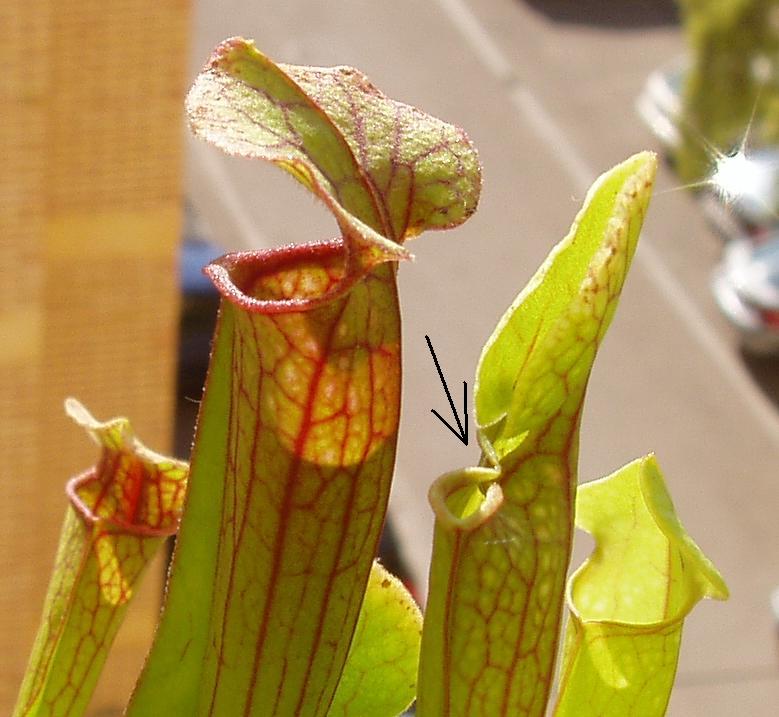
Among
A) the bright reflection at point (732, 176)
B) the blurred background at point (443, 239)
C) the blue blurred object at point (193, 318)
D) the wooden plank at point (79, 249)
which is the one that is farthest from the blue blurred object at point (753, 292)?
the bright reflection at point (732, 176)

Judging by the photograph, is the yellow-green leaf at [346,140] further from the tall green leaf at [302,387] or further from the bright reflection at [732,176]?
the bright reflection at [732,176]

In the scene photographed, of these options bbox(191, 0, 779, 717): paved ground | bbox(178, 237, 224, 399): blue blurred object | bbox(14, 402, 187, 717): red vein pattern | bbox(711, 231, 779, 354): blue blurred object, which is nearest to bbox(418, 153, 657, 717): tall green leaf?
bbox(14, 402, 187, 717): red vein pattern

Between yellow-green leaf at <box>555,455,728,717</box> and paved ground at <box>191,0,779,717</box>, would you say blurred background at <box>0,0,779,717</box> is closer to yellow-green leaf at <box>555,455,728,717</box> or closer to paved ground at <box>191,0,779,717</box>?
paved ground at <box>191,0,779,717</box>

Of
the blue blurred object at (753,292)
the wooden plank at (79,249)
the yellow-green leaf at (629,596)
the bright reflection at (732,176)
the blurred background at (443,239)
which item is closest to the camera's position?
the yellow-green leaf at (629,596)

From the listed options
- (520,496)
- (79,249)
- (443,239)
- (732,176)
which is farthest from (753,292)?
(520,496)

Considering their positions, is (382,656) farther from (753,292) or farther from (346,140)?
(753,292)

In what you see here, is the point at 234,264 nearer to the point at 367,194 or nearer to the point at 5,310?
the point at 367,194
